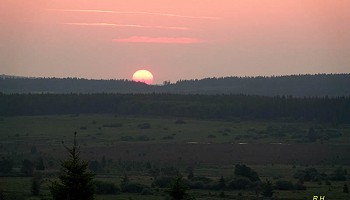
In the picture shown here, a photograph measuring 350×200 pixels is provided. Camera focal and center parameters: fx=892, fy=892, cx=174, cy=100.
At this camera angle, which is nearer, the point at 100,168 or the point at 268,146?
the point at 100,168

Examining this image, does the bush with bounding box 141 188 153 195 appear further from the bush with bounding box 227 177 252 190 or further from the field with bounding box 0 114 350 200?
the bush with bounding box 227 177 252 190

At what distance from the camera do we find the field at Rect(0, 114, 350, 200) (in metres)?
88.2

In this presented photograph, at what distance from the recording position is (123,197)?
75.2 m

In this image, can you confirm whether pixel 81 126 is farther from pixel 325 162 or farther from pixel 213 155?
pixel 325 162

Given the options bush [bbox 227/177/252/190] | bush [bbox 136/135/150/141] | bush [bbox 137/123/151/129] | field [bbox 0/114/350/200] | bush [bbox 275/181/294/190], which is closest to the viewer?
bush [bbox 275/181/294/190]

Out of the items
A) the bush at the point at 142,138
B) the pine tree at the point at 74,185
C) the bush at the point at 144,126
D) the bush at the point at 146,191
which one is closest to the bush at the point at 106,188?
the bush at the point at 146,191

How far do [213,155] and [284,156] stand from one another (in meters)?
10.8

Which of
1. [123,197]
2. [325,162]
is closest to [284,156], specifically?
[325,162]

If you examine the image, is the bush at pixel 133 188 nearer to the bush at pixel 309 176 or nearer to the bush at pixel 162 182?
the bush at pixel 162 182

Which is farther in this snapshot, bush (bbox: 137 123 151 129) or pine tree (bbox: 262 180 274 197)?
bush (bbox: 137 123 151 129)

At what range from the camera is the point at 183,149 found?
137m

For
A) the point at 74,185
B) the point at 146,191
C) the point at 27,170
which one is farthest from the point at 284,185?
the point at 74,185

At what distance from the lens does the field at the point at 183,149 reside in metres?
88.2

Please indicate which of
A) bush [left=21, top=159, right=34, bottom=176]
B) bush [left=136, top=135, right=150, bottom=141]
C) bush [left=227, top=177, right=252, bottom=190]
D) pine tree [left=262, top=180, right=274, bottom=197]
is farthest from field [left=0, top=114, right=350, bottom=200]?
bush [left=227, top=177, right=252, bottom=190]
